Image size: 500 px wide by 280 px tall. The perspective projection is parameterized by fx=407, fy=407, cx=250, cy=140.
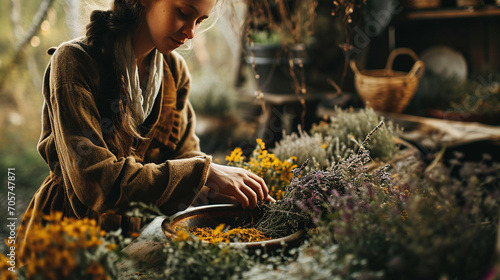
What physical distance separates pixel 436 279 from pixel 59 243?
0.97 metres

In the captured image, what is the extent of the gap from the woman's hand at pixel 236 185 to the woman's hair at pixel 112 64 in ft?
1.23

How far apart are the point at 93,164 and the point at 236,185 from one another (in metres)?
0.51

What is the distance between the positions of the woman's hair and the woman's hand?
0.38m

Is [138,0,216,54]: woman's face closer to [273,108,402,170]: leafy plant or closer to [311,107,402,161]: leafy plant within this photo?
[273,108,402,170]: leafy plant

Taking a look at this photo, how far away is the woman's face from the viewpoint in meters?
1.43

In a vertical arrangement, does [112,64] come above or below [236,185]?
above

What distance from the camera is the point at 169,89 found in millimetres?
1817

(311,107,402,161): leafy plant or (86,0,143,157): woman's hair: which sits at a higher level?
(86,0,143,157): woman's hair

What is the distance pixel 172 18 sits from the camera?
1.45 metres

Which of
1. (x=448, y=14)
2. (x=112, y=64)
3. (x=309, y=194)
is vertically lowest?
(x=309, y=194)

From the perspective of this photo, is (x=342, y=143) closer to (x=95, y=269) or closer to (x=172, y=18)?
(x=172, y=18)

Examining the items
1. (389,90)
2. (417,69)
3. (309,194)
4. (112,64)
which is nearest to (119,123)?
(112,64)

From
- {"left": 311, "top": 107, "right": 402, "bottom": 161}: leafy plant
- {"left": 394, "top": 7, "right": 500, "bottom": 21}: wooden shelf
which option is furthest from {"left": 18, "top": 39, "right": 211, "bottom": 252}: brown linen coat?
{"left": 394, "top": 7, "right": 500, "bottom": 21}: wooden shelf

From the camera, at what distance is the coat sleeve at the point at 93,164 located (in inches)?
51.6
